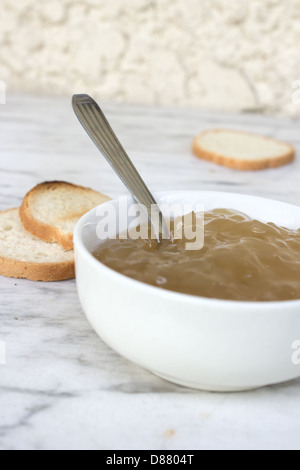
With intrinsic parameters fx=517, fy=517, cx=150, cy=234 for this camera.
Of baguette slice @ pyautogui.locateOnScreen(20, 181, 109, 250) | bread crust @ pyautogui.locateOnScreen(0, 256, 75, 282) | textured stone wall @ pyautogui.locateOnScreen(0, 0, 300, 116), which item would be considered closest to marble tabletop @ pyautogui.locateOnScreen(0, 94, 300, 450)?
bread crust @ pyautogui.locateOnScreen(0, 256, 75, 282)

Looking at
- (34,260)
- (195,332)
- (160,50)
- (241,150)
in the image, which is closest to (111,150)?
(34,260)

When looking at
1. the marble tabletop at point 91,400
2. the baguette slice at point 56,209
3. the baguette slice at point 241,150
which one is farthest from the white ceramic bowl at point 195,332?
the baguette slice at point 241,150

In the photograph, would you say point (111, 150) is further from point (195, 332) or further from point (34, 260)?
point (195, 332)

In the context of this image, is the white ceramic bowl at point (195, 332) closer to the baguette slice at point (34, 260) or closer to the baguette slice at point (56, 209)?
the baguette slice at point (34, 260)

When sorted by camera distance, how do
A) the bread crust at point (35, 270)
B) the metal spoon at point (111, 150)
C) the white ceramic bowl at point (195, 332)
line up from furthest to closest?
the bread crust at point (35, 270) → the metal spoon at point (111, 150) → the white ceramic bowl at point (195, 332)

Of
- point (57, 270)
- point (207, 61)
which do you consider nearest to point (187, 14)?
point (207, 61)

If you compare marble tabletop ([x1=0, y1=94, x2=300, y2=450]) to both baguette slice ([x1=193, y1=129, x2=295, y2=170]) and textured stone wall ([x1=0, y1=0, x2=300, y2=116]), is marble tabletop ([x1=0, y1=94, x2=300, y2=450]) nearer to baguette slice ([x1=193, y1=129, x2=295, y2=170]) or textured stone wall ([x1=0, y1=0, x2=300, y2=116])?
baguette slice ([x1=193, y1=129, x2=295, y2=170])
